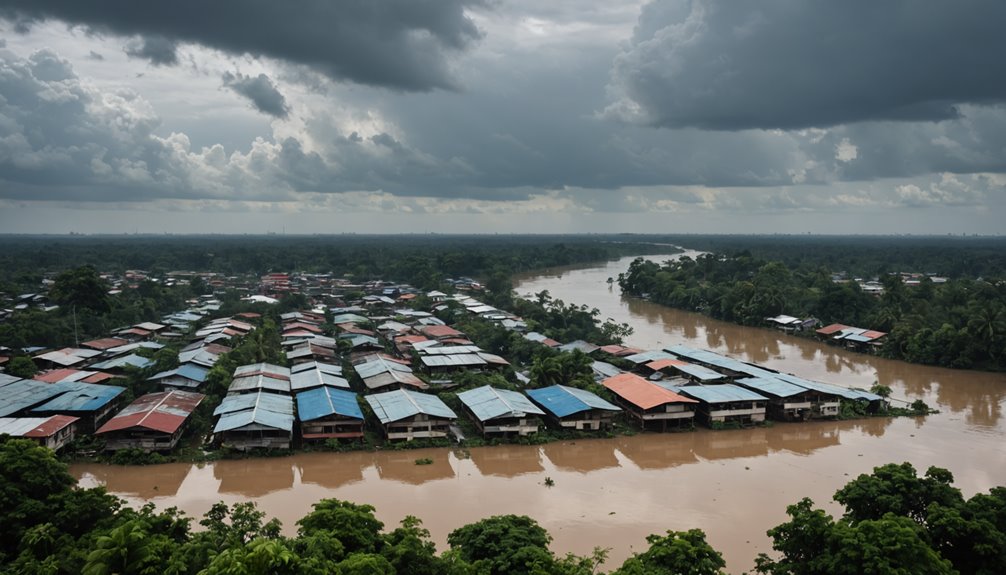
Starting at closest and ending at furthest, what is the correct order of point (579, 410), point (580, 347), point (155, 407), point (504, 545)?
point (504, 545), point (155, 407), point (579, 410), point (580, 347)

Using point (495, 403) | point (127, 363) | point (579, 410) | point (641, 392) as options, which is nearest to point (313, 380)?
point (495, 403)

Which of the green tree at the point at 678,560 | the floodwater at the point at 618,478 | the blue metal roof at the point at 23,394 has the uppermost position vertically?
the green tree at the point at 678,560

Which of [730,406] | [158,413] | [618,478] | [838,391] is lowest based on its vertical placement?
[618,478]

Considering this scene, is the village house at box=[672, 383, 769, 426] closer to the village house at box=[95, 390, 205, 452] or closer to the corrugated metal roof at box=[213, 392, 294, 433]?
the corrugated metal roof at box=[213, 392, 294, 433]

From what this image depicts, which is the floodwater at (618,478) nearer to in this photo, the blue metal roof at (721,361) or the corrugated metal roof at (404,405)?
the corrugated metal roof at (404,405)

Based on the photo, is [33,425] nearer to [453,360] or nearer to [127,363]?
[127,363]

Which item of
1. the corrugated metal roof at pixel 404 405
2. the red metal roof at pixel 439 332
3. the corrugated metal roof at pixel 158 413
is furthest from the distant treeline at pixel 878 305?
the corrugated metal roof at pixel 158 413

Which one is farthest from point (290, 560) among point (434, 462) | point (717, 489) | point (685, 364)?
point (685, 364)

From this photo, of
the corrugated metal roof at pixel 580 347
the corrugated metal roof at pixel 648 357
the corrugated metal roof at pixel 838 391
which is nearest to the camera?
the corrugated metal roof at pixel 838 391
